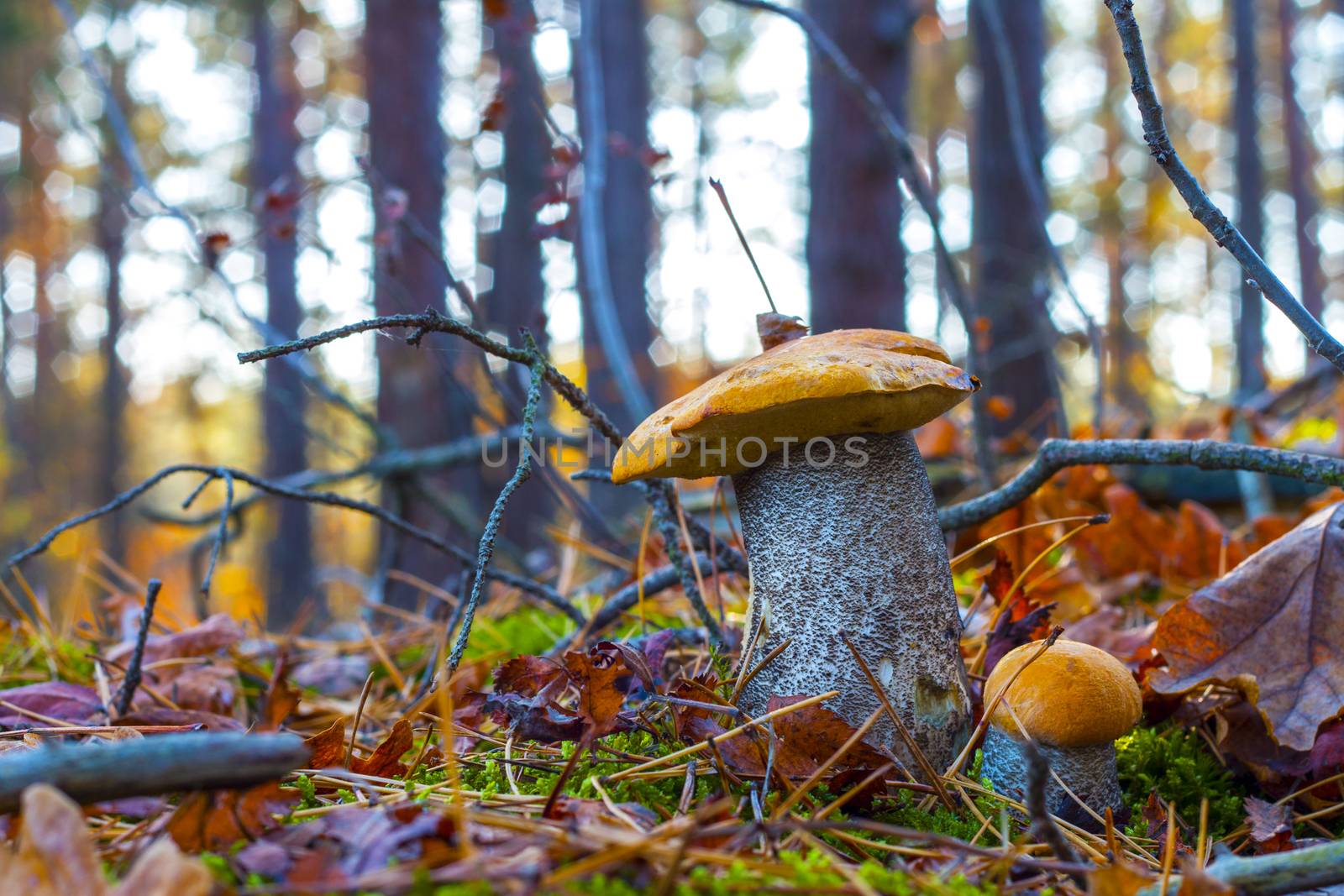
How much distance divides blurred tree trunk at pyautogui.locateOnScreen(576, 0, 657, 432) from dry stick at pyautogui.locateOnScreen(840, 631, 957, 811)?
6.10 meters

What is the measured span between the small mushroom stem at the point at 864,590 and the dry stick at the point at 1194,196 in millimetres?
515

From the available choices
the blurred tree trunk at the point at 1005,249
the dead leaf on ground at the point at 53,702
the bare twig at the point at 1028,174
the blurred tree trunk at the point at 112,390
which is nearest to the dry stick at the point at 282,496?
the dead leaf on ground at the point at 53,702

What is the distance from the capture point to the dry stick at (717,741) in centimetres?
116

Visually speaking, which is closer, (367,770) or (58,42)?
(367,770)

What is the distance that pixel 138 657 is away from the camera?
1440 millimetres

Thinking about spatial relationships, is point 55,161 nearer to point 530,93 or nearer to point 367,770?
point 530,93

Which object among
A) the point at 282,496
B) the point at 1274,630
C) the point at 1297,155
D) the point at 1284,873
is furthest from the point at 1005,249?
the point at 1297,155

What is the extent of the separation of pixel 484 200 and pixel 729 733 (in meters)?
10.8

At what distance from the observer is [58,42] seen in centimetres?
1232

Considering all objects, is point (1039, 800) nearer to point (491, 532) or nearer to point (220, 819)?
point (491, 532)

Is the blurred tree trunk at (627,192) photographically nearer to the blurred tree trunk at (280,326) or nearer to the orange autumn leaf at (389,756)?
the blurred tree trunk at (280,326)

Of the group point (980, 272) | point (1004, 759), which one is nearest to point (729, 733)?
point (1004, 759)

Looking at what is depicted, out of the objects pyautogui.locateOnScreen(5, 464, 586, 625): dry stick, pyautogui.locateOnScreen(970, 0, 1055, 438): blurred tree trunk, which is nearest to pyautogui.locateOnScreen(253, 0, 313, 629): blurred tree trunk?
pyautogui.locateOnScreen(970, 0, 1055, 438): blurred tree trunk

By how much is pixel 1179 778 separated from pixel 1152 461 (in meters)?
0.52
